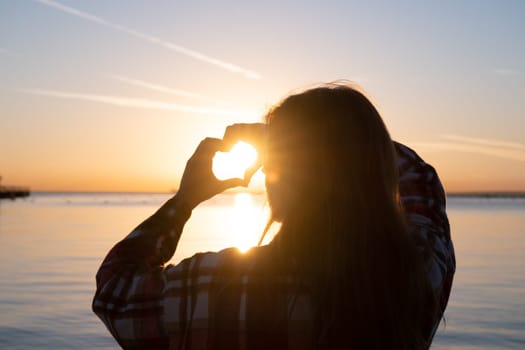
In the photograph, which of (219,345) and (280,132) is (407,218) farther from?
(219,345)

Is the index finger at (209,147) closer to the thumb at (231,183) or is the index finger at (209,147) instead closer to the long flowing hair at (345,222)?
the thumb at (231,183)

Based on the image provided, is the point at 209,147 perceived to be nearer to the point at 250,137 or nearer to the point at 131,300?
the point at 250,137

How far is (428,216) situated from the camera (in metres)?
1.78

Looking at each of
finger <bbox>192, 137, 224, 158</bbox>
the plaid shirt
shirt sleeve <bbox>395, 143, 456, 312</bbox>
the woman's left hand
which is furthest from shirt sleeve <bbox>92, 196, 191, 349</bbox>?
shirt sleeve <bbox>395, 143, 456, 312</bbox>

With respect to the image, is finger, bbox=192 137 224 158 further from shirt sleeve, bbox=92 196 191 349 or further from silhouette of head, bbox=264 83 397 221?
shirt sleeve, bbox=92 196 191 349

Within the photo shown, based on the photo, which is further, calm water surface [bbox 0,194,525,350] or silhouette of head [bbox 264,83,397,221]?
calm water surface [bbox 0,194,525,350]

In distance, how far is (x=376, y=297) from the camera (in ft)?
5.07

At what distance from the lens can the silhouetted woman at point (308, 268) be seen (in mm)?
1478

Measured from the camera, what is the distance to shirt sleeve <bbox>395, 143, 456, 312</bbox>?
65.8 inches

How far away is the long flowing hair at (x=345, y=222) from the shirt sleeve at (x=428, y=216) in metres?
0.09

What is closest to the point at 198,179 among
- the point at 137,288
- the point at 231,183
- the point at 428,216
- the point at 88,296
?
the point at 231,183

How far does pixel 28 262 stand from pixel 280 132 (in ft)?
51.2

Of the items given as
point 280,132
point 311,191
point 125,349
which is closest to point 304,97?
point 280,132

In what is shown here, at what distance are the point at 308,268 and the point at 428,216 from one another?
0.48 meters
